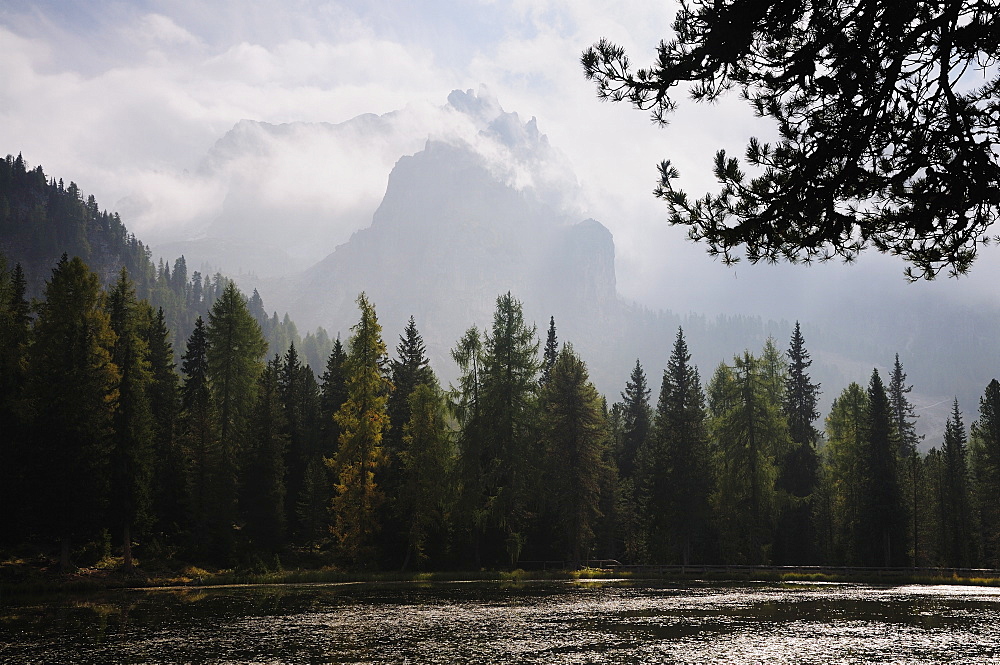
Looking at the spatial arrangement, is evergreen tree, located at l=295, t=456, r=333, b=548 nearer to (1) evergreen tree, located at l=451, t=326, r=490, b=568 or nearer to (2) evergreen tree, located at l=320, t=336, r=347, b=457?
(2) evergreen tree, located at l=320, t=336, r=347, b=457

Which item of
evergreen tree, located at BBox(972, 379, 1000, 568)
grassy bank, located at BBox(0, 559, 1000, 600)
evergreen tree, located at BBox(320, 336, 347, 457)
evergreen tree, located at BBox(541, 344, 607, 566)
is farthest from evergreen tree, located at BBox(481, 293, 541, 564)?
evergreen tree, located at BBox(972, 379, 1000, 568)

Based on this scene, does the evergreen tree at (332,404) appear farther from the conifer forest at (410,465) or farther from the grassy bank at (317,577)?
the grassy bank at (317,577)

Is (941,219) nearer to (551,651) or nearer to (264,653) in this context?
(551,651)

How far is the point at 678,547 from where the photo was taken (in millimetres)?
57594

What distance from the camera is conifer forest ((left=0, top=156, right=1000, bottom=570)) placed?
41125 millimetres

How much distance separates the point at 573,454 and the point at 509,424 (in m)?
4.82

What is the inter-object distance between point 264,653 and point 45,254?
214m

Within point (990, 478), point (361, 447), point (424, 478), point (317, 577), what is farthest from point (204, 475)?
point (990, 478)

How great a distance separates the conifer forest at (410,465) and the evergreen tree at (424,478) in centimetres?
14

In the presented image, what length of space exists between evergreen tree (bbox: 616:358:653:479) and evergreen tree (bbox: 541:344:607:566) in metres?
21.6

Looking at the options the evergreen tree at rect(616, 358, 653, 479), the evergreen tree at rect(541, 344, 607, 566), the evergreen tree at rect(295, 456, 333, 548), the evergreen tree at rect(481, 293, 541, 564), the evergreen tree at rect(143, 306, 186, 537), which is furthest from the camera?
the evergreen tree at rect(616, 358, 653, 479)

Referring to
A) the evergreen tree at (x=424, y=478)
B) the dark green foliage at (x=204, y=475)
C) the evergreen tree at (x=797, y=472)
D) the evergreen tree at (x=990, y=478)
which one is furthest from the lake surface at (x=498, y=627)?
the evergreen tree at (x=990, y=478)

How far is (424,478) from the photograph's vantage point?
47.9 metres

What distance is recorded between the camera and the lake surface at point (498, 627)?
18.1m
